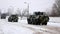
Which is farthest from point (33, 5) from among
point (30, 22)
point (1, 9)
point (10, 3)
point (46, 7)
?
point (30, 22)

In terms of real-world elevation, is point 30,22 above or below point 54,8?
below

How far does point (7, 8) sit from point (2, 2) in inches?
18.9

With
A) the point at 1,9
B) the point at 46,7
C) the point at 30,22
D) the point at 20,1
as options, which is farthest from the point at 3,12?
the point at 30,22

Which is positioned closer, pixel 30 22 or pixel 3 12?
pixel 30 22

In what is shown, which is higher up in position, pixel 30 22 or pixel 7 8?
pixel 7 8

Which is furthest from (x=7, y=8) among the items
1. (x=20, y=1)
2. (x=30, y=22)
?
(x=30, y=22)

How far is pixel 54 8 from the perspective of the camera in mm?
8648

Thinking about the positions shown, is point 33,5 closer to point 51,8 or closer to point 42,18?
point 51,8

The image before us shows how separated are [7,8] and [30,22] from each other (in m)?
3.77

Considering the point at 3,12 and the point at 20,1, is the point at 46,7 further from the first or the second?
the point at 3,12

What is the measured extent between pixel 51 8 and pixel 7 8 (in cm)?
273

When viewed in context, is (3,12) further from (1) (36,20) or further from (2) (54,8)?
(1) (36,20)

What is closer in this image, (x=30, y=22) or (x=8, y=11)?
(x=30, y=22)

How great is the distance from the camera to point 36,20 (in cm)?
533
